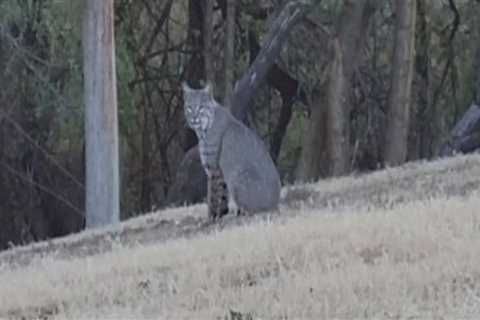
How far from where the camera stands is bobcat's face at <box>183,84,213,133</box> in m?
13.5

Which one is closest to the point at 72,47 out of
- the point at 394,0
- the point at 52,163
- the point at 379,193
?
the point at 52,163

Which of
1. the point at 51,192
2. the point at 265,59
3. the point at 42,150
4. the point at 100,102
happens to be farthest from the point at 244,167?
the point at 51,192

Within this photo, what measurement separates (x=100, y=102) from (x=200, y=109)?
474 centimetres

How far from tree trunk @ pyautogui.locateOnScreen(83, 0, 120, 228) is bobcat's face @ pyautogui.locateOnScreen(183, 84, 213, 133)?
14.7ft

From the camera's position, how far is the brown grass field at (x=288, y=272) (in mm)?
8188

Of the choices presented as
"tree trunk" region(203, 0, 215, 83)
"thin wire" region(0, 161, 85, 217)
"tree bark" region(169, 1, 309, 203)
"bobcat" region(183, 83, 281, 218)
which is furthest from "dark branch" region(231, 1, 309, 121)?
"bobcat" region(183, 83, 281, 218)

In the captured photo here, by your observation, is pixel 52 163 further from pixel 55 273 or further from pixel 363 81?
pixel 55 273

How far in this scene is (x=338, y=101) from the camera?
861 inches

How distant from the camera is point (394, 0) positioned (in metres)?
23.4

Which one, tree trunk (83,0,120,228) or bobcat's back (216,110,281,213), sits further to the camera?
tree trunk (83,0,120,228)

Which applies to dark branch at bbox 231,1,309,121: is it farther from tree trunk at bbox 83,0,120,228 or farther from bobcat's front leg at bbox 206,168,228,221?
bobcat's front leg at bbox 206,168,228,221

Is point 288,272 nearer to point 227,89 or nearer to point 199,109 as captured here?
point 199,109

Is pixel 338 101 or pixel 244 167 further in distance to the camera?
pixel 338 101

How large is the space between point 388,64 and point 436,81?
128 centimetres
